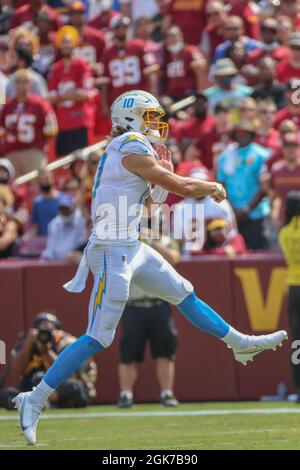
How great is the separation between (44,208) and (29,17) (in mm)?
4796

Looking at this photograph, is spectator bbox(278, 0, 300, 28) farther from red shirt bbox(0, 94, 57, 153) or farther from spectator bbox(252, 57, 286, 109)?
red shirt bbox(0, 94, 57, 153)

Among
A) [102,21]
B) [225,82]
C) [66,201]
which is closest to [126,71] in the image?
[225,82]

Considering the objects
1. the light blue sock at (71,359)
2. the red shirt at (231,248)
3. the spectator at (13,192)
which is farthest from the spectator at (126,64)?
the light blue sock at (71,359)

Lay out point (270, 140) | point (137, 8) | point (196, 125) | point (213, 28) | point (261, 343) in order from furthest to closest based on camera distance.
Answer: point (137, 8) < point (213, 28) < point (196, 125) < point (270, 140) < point (261, 343)

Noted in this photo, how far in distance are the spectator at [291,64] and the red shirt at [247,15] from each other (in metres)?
1.32

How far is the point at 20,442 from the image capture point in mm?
8531

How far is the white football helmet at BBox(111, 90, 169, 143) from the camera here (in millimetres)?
8211

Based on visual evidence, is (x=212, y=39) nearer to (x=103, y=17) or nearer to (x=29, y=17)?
(x=103, y=17)

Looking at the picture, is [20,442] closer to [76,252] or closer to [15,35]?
[76,252]

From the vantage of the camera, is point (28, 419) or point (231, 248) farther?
point (231, 248)

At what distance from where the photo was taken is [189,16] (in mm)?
17359

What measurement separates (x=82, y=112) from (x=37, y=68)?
5.55ft

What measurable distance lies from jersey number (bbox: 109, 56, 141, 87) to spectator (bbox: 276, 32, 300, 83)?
5.81 feet

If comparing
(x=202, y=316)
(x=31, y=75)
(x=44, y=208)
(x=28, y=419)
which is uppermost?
(x=31, y=75)
